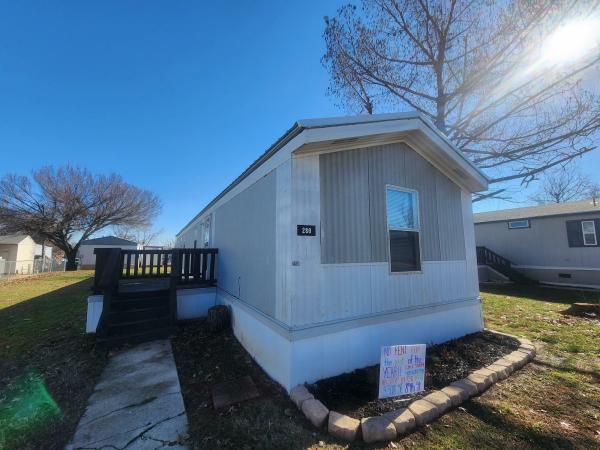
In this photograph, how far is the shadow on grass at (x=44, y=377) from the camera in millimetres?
2602

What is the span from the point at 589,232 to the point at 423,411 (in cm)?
1463

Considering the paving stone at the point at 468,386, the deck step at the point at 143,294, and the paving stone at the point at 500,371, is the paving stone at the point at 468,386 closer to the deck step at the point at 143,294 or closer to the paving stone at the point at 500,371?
the paving stone at the point at 500,371

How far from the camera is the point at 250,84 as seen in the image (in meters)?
8.09

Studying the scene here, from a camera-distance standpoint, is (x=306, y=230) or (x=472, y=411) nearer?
(x=472, y=411)

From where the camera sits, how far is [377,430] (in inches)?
95.0

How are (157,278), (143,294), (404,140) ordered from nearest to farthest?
1. (404,140)
2. (143,294)
3. (157,278)

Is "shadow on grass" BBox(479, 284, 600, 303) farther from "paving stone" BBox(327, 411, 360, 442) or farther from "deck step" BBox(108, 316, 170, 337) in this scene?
"deck step" BBox(108, 316, 170, 337)

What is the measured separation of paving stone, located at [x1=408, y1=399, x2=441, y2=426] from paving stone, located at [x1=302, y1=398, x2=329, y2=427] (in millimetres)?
881

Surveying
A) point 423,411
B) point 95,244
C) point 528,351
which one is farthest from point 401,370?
point 95,244

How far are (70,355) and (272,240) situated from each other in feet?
12.9

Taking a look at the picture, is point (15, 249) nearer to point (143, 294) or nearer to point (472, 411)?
point (143, 294)

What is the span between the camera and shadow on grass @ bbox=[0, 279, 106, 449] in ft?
8.54

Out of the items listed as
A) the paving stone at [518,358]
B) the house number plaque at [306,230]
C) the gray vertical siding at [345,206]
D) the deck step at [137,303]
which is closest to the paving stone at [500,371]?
the paving stone at [518,358]

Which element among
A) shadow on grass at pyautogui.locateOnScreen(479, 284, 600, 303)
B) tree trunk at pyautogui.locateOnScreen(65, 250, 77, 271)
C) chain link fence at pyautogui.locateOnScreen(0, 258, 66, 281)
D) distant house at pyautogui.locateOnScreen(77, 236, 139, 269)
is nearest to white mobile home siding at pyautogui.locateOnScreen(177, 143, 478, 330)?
shadow on grass at pyautogui.locateOnScreen(479, 284, 600, 303)
